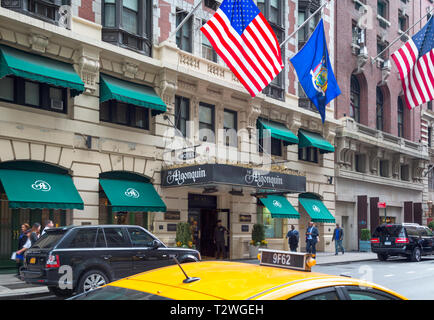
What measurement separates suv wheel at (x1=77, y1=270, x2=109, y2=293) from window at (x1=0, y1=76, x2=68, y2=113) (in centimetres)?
803

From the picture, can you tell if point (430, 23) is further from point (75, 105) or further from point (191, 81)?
point (75, 105)

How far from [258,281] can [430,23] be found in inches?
1097

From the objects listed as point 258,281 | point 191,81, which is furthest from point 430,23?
point 258,281

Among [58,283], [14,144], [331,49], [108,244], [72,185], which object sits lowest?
[58,283]

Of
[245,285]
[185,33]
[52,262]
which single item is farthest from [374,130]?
[245,285]

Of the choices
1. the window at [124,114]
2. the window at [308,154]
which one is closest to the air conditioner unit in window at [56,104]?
the window at [124,114]

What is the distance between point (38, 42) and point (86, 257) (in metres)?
9.06

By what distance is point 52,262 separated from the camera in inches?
428

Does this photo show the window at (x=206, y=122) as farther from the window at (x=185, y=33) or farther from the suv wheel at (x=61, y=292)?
the suv wheel at (x=61, y=292)

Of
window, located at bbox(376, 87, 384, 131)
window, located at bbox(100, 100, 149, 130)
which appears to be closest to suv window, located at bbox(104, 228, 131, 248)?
window, located at bbox(100, 100, 149, 130)

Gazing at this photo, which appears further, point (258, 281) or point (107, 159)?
point (107, 159)

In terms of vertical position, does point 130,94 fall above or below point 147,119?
above

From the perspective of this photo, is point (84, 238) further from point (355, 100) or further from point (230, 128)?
point (355, 100)

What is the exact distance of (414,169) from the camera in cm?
4122
